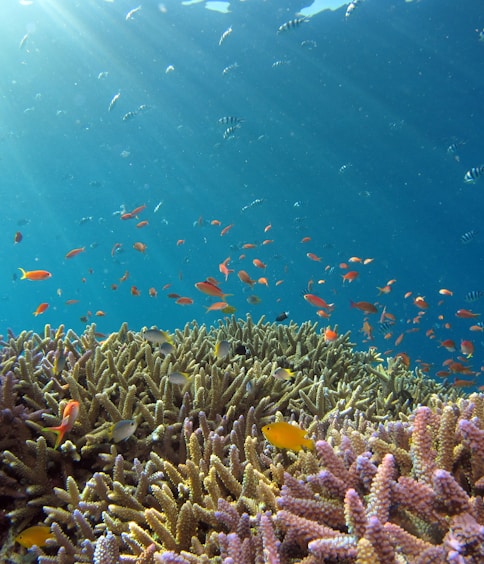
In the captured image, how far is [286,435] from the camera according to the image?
2652 mm

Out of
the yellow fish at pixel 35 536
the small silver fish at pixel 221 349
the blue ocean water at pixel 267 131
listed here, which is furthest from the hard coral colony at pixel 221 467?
the blue ocean water at pixel 267 131

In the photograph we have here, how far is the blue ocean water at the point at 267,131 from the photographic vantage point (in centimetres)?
2186

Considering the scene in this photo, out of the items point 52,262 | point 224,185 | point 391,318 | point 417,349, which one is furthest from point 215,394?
point 52,262

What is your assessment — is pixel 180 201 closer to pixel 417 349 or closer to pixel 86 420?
pixel 417 349

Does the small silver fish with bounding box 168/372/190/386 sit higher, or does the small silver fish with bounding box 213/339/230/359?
the small silver fish with bounding box 213/339/230/359

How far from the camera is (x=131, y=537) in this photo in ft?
7.82

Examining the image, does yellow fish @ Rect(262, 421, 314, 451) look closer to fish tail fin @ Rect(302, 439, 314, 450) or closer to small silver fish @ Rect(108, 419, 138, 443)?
fish tail fin @ Rect(302, 439, 314, 450)

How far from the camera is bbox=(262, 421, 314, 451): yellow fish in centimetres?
262

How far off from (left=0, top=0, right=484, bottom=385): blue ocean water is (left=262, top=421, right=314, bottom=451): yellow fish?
31.0 ft

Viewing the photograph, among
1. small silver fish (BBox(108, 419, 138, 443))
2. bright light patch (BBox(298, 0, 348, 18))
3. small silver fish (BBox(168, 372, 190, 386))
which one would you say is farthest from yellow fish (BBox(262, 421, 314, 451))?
bright light patch (BBox(298, 0, 348, 18))

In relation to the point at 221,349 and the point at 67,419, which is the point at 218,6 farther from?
the point at 67,419

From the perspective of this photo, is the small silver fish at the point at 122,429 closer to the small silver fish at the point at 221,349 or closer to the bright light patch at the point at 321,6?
the small silver fish at the point at 221,349

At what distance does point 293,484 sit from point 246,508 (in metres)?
0.52

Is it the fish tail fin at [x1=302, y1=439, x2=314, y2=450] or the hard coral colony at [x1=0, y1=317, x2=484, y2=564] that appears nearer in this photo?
the hard coral colony at [x1=0, y1=317, x2=484, y2=564]
